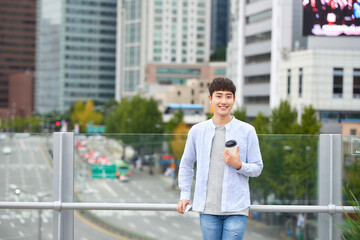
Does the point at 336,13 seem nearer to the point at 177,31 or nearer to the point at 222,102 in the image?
the point at 222,102

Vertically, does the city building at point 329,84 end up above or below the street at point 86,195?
above

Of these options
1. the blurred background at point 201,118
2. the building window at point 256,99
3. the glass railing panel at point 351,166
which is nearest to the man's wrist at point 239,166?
the blurred background at point 201,118

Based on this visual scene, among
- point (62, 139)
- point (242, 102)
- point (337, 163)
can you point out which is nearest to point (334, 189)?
point (337, 163)

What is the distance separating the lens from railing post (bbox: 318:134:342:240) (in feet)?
23.6

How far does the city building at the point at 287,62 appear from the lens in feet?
245

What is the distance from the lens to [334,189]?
7211mm

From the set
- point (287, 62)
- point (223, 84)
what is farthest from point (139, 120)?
point (223, 84)

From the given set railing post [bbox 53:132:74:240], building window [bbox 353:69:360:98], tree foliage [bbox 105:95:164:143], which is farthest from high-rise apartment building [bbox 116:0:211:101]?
railing post [bbox 53:132:74:240]

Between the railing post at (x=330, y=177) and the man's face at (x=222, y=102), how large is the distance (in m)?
1.48

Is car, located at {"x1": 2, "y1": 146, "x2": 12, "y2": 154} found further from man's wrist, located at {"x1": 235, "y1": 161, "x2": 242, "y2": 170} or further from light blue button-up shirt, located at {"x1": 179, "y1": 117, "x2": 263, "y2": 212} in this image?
man's wrist, located at {"x1": 235, "y1": 161, "x2": 242, "y2": 170}

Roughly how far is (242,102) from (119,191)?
90.5 meters

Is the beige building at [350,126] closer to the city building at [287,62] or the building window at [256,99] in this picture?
the city building at [287,62]

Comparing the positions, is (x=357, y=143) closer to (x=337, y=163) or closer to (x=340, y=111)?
(x=337, y=163)

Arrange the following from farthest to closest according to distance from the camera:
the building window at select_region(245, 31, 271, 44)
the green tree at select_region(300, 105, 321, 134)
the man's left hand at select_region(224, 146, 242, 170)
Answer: the building window at select_region(245, 31, 271, 44), the green tree at select_region(300, 105, 321, 134), the man's left hand at select_region(224, 146, 242, 170)
